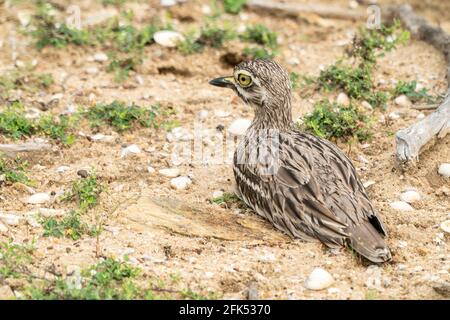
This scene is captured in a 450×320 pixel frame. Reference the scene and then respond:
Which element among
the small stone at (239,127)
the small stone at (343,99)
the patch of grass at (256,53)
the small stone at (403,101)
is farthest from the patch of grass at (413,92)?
the small stone at (239,127)

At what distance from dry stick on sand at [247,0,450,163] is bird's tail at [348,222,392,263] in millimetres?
1062

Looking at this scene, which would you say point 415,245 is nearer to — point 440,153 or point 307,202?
point 307,202

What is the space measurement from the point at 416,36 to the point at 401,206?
3.51m

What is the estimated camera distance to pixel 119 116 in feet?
26.2

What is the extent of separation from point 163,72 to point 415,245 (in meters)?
3.81

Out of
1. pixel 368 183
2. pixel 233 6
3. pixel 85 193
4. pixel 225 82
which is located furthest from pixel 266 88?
pixel 233 6

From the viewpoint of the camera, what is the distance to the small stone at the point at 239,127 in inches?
319

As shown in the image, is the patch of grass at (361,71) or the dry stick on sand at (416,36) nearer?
the dry stick on sand at (416,36)

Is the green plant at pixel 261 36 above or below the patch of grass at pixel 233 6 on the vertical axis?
above

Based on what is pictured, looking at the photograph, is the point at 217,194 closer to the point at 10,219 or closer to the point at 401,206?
the point at 401,206

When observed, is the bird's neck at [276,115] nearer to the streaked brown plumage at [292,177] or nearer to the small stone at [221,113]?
the streaked brown plumage at [292,177]

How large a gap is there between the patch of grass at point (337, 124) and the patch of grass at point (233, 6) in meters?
2.84
